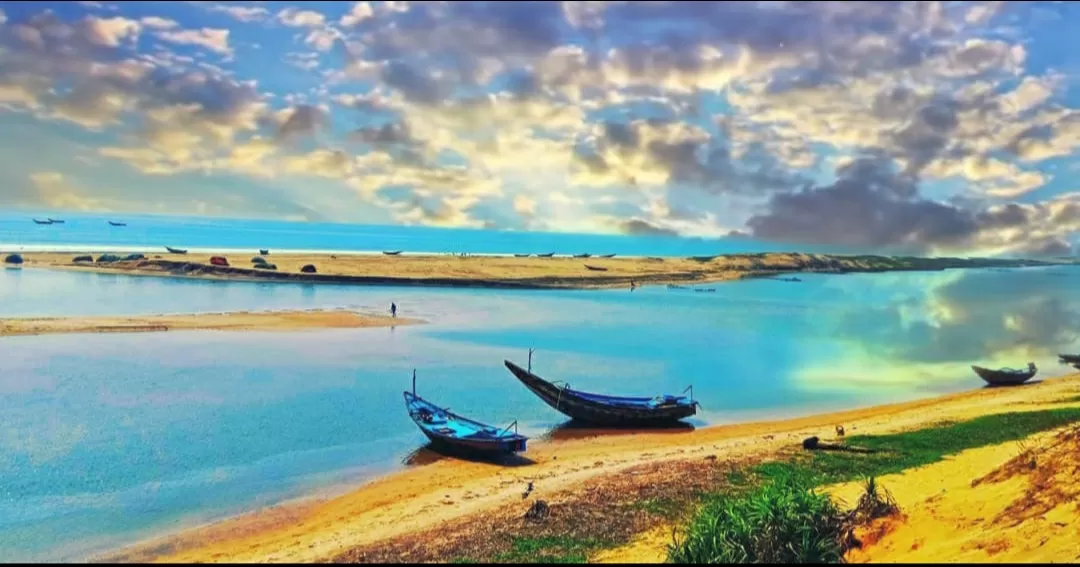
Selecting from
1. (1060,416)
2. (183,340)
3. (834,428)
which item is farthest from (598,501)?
(183,340)

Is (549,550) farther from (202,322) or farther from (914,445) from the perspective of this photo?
(202,322)

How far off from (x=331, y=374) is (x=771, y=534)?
79.5 ft

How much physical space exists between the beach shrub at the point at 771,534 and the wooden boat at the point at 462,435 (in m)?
9.45

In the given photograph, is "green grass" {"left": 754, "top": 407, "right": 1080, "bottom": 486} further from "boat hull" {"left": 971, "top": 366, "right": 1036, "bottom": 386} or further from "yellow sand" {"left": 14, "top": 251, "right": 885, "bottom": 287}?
"yellow sand" {"left": 14, "top": 251, "right": 885, "bottom": 287}

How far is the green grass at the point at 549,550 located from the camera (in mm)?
11969

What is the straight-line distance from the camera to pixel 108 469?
18.5 metres

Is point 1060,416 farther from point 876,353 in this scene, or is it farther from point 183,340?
point 183,340

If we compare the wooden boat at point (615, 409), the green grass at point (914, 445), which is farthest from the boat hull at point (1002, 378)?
the wooden boat at point (615, 409)

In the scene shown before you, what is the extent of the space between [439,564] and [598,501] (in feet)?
14.3

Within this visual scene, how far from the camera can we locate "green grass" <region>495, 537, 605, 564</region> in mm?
11969

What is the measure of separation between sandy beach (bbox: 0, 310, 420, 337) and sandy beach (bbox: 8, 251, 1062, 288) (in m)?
24.8

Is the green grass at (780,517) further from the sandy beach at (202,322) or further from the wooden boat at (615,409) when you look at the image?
the sandy beach at (202,322)

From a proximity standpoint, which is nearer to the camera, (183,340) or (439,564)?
(439,564)

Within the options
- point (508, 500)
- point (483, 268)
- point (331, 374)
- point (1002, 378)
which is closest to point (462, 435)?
point (508, 500)
